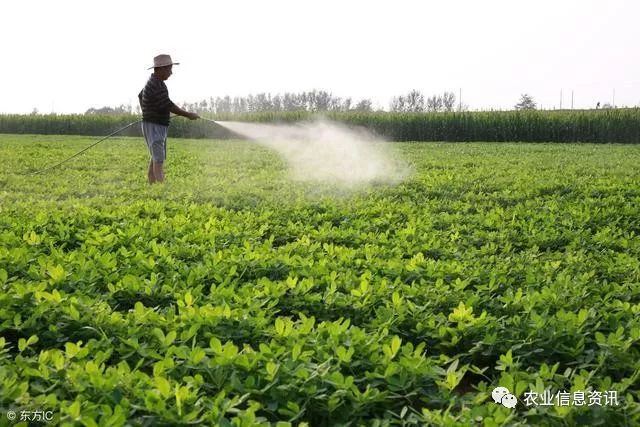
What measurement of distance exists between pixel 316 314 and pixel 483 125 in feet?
103

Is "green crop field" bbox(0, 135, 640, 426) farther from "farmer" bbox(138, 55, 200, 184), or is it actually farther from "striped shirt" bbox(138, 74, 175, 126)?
"striped shirt" bbox(138, 74, 175, 126)

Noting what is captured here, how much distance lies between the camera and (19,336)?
3.25m

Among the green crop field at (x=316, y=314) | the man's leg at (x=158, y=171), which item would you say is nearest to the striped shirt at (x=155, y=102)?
the man's leg at (x=158, y=171)

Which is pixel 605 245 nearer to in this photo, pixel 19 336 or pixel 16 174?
pixel 19 336

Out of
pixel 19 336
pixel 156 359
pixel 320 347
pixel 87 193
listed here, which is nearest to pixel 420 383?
pixel 320 347

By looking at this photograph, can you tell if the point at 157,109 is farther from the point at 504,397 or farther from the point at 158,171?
the point at 504,397

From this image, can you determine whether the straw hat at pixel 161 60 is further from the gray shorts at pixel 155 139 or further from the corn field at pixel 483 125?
the corn field at pixel 483 125

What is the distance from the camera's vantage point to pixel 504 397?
2.57 meters

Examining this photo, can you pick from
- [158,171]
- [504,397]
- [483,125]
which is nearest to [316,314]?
[504,397]

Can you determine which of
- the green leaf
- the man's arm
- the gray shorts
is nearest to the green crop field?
the green leaf

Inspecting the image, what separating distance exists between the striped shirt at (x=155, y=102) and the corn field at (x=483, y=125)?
830 inches

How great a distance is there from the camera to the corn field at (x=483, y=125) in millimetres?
31375

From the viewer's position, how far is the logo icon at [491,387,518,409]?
8.35 feet

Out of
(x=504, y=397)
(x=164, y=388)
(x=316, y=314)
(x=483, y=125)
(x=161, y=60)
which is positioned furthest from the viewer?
(x=483, y=125)
